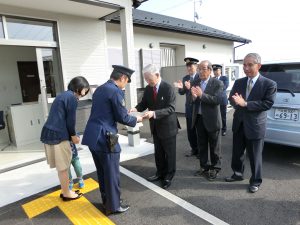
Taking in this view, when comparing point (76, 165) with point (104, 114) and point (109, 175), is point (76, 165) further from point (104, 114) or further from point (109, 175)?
point (104, 114)

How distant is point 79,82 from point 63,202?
165 centimetres

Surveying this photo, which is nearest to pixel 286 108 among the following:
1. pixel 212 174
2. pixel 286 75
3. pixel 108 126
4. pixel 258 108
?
pixel 286 75

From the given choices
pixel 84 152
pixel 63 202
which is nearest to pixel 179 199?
pixel 63 202

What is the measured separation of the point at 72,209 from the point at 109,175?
0.80 m

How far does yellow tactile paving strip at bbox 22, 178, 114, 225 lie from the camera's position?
257 centimetres

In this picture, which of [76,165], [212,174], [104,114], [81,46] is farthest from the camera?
[81,46]

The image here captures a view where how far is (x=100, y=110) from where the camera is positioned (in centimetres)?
245

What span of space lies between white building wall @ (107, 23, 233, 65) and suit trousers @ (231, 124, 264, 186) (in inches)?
203

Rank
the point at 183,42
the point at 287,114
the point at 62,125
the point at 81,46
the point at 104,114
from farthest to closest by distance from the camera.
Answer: the point at 183,42 < the point at 81,46 < the point at 287,114 < the point at 62,125 < the point at 104,114

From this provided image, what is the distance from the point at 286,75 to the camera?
3.72 meters

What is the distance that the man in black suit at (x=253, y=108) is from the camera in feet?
9.11

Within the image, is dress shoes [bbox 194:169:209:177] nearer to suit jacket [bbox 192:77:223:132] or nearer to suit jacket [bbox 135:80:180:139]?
suit jacket [bbox 192:77:223:132]

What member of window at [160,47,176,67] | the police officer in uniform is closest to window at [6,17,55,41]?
the police officer in uniform

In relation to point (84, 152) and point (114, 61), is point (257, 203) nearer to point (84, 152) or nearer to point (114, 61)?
point (84, 152)
